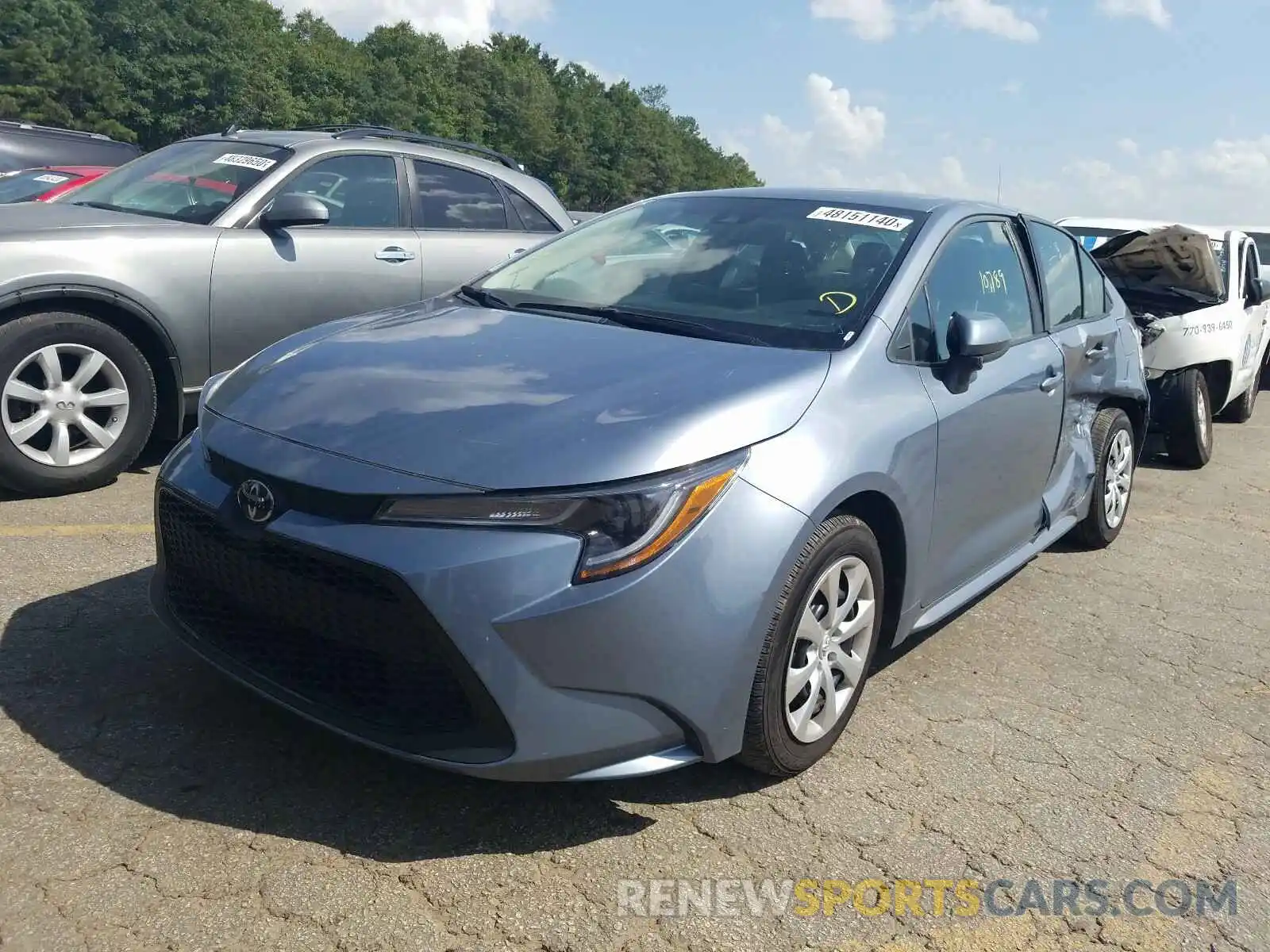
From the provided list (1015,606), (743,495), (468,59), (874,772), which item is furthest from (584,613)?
(468,59)

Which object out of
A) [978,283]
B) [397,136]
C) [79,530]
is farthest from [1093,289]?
[79,530]

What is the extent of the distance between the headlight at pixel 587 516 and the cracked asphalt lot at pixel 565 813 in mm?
720

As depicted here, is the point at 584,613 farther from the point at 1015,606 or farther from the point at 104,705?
the point at 1015,606

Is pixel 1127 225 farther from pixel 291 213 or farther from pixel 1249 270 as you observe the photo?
pixel 291 213

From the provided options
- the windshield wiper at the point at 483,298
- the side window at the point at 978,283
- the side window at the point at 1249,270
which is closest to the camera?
the side window at the point at 978,283

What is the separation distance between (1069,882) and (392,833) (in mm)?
1584

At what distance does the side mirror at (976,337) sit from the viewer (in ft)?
11.2

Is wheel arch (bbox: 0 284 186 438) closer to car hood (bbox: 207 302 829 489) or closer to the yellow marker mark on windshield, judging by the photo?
car hood (bbox: 207 302 829 489)

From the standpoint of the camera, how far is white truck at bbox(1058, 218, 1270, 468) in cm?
741

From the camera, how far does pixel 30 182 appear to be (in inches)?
346

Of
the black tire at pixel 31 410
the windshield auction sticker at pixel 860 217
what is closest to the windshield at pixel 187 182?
the black tire at pixel 31 410

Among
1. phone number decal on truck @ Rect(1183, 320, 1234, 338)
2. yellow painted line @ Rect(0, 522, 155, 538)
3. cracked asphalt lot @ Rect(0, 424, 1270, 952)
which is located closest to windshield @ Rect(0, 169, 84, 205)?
yellow painted line @ Rect(0, 522, 155, 538)

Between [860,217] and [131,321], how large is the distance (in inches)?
124

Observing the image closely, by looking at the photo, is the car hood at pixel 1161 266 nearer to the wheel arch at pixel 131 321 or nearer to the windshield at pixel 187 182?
the windshield at pixel 187 182
